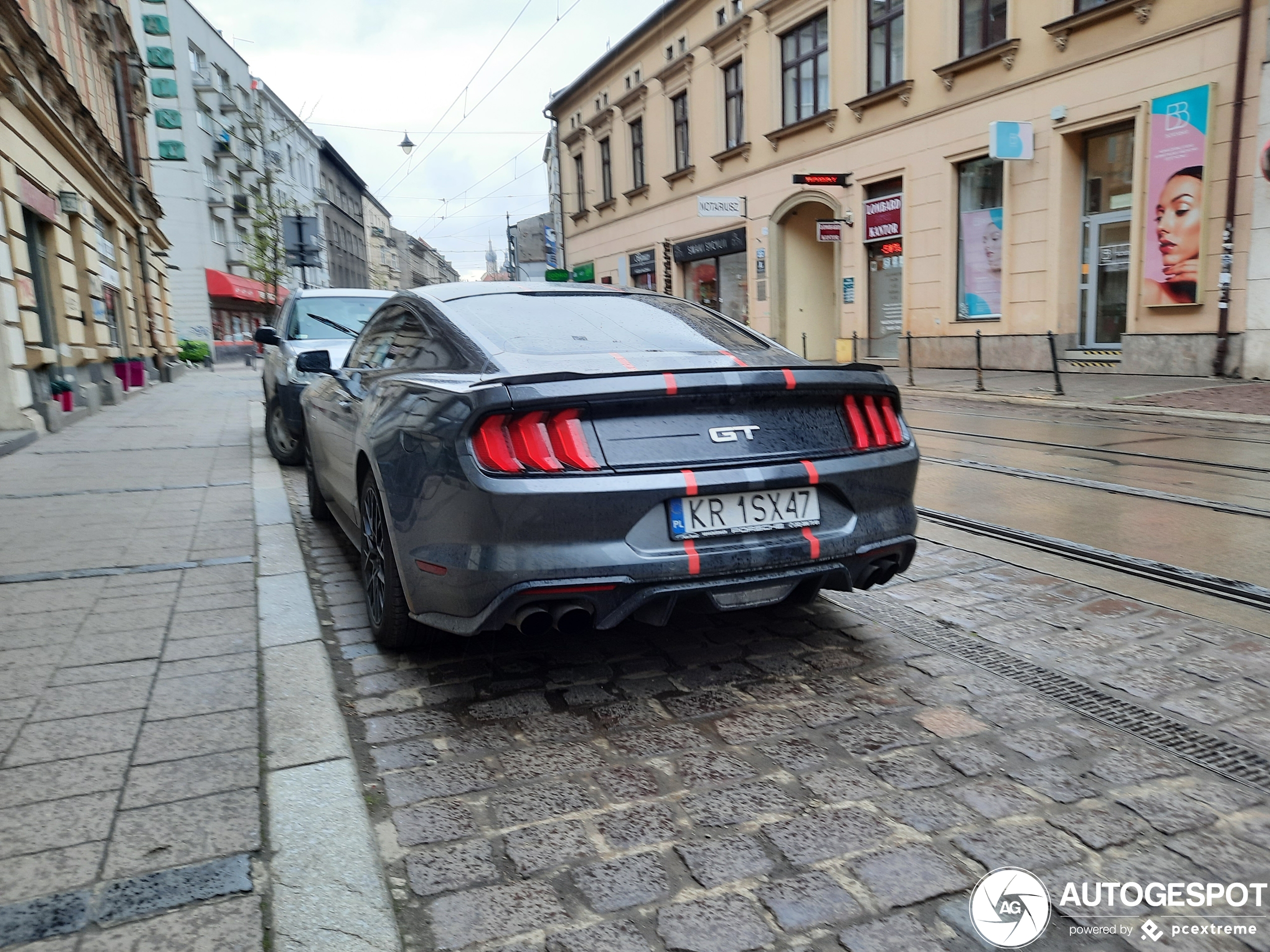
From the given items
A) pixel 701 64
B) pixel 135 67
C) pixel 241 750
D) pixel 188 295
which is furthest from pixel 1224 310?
pixel 188 295

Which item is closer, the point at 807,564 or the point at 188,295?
the point at 807,564

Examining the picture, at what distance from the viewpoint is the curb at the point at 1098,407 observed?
1004cm

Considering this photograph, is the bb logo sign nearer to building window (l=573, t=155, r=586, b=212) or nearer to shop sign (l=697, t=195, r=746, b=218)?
shop sign (l=697, t=195, r=746, b=218)

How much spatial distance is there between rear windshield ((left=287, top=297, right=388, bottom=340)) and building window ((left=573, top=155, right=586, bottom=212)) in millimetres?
30303

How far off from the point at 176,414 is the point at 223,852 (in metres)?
14.3

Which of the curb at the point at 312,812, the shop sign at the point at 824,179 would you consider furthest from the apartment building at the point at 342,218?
the curb at the point at 312,812

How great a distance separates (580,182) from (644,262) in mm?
7701

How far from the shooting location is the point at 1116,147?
15.7 meters

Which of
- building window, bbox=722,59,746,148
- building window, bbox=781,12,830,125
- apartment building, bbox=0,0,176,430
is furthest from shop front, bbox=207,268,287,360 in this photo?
building window, bbox=781,12,830,125

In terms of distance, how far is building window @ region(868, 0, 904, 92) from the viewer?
2012 cm

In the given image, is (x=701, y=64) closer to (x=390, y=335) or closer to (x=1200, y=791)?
(x=390, y=335)

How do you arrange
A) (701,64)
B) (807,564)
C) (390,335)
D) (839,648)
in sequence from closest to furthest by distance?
1. (807,564)
2. (839,648)
3. (390,335)
4. (701,64)

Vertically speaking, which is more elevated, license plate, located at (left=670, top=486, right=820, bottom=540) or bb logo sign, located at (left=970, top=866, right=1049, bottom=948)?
license plate, located at (left=670, top=486, right=820, bottom=540)

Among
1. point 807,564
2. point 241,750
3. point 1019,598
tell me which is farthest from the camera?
point 1019,598
